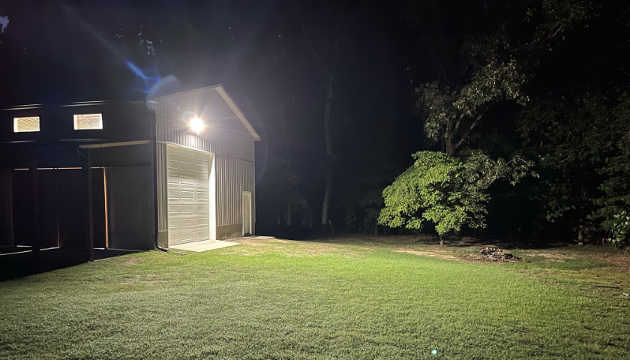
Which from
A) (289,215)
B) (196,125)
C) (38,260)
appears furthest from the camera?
(289,215)

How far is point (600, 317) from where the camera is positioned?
541 centimetres

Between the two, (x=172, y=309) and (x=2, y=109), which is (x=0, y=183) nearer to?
(x=2, y=109)

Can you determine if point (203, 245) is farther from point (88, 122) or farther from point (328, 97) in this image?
point (328, 97)

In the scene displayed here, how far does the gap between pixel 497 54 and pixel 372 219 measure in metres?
11.5

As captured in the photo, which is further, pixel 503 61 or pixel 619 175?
pixel 503 61

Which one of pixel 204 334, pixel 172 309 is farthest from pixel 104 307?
pixel 204 334

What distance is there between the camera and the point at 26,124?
11.7 m

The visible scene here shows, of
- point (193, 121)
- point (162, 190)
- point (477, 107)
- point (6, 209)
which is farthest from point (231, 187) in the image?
point (477, 107)

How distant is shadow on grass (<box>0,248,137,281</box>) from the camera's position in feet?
26.9

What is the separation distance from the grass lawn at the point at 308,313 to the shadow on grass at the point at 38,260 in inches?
24.2

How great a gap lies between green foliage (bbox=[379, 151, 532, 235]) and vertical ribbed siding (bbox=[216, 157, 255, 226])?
6.39 m

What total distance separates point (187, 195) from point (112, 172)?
→ 2.35m

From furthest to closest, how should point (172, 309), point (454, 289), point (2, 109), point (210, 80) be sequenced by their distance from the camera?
point (210, 80), point (2, 109), point (454, 289), point (172, 309)

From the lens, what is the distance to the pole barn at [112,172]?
35.5 ft
